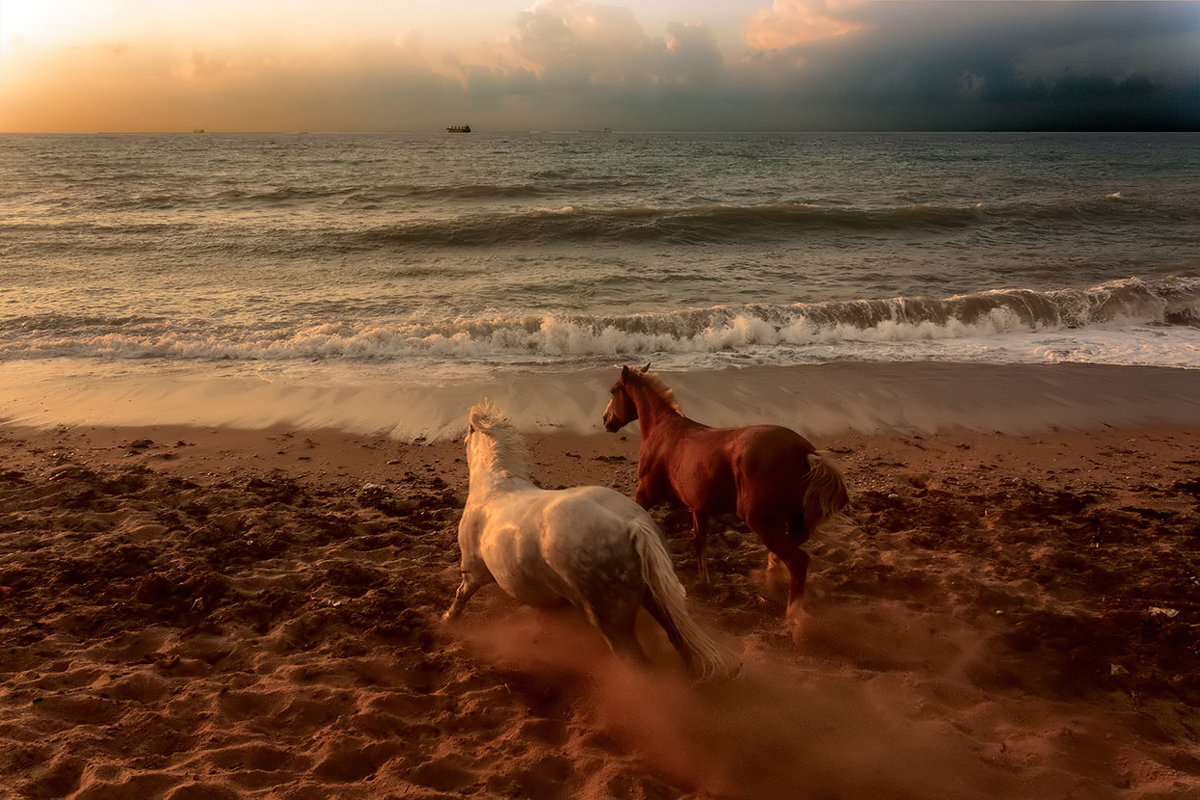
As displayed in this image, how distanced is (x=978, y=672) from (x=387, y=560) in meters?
3.98

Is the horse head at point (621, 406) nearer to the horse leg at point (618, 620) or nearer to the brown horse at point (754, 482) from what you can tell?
the brown horse at point (754, 482)

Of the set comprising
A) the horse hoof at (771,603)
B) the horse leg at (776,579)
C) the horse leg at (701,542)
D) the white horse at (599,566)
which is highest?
the white horse at (599,566)

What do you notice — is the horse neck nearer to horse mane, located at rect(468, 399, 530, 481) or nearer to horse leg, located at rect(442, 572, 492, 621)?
horse mane, located at rect(468, 399, 530, 481)

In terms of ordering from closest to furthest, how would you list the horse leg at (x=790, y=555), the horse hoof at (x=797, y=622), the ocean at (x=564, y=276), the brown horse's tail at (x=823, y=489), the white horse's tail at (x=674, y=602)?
1. the white horse's tail at (x=674, y=602)
2. the brown horse's tail at (x=823, y=489)
3. the horse hoof at (x=797, y=622)
4. the horse leg at (x=790, y=555)
5. the ocean at (x=564, y=276)

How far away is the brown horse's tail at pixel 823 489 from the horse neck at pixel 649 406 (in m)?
1.47

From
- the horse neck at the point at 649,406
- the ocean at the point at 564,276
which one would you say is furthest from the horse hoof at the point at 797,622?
the ocean at the point at 564,276

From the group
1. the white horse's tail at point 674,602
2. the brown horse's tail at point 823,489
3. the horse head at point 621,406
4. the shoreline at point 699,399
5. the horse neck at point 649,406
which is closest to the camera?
the white horse's tail at point 674,602

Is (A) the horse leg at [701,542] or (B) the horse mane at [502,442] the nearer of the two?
(B) the horse mane at [502,442]

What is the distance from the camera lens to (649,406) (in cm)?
556

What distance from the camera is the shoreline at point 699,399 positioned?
312 inches

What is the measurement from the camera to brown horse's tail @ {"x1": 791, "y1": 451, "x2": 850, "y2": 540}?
4.06m

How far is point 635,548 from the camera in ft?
11.0

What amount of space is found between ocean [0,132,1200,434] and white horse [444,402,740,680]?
19.6 ft

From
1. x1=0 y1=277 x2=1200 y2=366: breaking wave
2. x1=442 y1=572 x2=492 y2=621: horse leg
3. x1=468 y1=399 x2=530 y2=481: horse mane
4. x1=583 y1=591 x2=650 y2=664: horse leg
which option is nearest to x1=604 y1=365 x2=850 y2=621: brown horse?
x1=468 y1=399 x2=530 y2=481: horse mane
